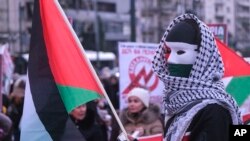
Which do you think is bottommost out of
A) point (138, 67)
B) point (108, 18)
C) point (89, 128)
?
point (108, 18)

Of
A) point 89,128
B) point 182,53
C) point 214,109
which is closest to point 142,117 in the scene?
point 89,128

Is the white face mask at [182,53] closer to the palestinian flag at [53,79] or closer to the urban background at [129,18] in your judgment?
the palestinian flag at [53,79]

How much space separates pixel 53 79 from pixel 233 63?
5.99 ft

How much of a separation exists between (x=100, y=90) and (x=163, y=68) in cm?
101

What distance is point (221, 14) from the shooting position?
6284 cm

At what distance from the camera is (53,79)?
12.2 feet

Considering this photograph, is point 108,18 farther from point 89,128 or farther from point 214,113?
point 214,113

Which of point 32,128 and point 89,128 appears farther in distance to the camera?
point 89,128

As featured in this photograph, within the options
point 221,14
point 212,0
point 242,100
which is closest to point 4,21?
point 212,0

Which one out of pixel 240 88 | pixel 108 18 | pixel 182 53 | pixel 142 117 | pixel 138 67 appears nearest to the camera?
pixel 182 53

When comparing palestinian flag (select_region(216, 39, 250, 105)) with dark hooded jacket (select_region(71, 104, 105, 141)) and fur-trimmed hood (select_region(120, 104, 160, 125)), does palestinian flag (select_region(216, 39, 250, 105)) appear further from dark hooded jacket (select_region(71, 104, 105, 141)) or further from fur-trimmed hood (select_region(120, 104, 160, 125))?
dark hooded jacket (select_region(71, 104, 105, 141))

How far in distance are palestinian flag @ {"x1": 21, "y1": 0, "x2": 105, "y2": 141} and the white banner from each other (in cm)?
527

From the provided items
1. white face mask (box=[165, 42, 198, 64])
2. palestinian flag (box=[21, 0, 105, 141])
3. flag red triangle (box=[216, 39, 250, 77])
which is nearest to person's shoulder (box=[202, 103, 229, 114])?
white face mask (box=[165, 42, 198, 64])

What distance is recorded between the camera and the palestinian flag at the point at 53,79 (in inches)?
143
